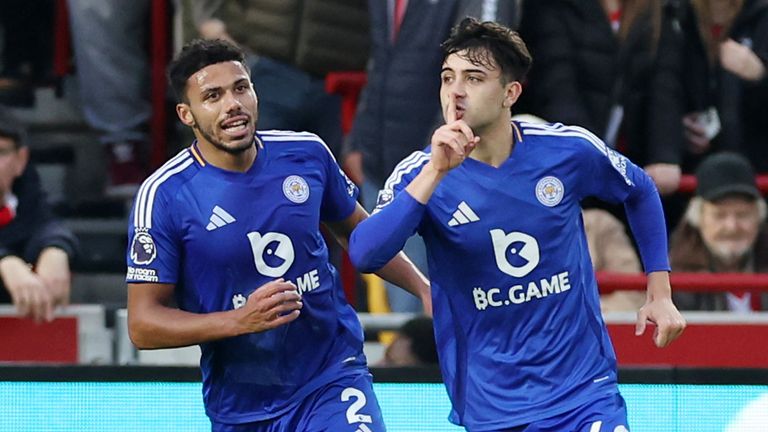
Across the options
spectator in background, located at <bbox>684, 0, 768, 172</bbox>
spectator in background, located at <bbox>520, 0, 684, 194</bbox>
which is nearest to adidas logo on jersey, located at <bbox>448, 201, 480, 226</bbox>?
spectator in background, located at <bbox>520, 0, 684, 194</bbox>

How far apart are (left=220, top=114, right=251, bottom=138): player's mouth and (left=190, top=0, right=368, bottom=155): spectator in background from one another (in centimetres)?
278

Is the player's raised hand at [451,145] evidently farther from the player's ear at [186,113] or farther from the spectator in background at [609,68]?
the spectator in background at [609,68]

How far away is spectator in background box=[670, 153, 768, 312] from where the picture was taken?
7699 millimetres

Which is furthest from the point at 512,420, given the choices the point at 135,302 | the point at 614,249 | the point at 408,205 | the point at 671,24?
the point at 671,24

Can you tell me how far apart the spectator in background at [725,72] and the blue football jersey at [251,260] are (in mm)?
3074

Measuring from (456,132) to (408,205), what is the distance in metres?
0.27

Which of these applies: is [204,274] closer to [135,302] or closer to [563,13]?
[135,302]

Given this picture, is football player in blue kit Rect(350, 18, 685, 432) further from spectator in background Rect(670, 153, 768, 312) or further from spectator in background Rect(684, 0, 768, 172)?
spectator in background Rect(684, 0, 768, 172)

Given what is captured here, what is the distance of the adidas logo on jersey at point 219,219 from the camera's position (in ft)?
18.6

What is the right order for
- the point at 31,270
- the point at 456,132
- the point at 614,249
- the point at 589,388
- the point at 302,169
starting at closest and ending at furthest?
the point at 456,132 < the point at 589,388 < the point at 302,169 < the point at 31,270 < the point at 614,249

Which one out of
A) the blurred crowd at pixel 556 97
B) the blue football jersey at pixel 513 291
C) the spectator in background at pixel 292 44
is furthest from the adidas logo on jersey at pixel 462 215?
the spectator in background at pixel 292 44

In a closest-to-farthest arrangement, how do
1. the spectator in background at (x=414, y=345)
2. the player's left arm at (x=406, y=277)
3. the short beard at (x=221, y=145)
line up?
the short beard at (x=221, y=145)
the player's left arm at (x=406, y=277)
the spectator in background at (x=414, y=345)

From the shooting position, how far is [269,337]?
5.75m

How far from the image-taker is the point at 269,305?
5289 mm
